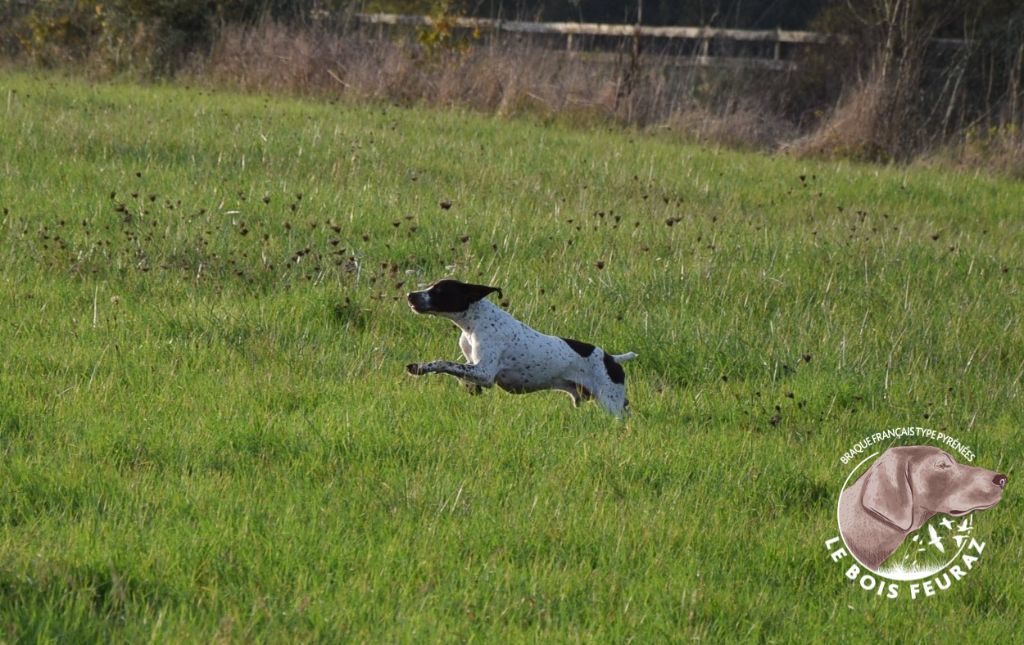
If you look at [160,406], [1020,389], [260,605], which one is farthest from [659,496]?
[1020,389]

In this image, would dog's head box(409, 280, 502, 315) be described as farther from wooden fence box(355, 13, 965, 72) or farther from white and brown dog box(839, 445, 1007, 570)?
wooden fence box(355, 13, 965, 72)

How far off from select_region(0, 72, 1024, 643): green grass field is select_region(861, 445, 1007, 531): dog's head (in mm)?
169

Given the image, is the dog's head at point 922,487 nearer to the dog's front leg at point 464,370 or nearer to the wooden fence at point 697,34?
the dog's front leg at point 464,370

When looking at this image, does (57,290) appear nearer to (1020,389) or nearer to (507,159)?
(1020,389)

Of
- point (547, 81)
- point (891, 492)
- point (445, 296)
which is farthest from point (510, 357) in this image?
point (547, 81)

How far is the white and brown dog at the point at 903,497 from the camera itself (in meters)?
4.32

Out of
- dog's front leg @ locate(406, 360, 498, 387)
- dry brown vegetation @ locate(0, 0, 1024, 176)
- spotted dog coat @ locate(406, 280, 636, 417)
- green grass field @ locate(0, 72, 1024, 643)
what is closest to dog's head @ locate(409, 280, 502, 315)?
spotted dog coat @ locate(406, 280, 636, 417)

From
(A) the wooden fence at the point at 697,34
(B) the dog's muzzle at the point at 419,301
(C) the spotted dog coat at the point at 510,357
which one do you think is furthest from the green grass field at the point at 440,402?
(A) the wooden fence at the point at 697,34

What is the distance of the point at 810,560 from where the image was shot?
423cm

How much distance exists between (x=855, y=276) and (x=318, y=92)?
9.83m

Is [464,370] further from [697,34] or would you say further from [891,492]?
[697,34]

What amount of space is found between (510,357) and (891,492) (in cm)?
163

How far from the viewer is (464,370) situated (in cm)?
509

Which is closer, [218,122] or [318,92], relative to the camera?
[218,122]
